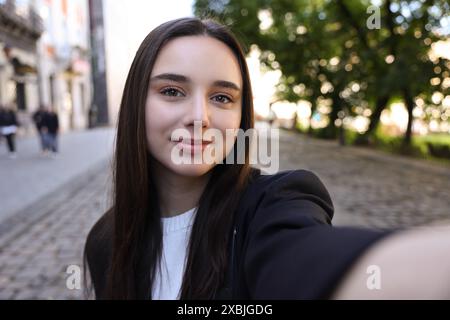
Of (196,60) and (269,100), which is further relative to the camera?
(269,100)

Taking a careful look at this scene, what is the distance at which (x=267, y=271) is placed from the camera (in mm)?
875

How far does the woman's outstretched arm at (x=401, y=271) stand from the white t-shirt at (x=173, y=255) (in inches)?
26.0

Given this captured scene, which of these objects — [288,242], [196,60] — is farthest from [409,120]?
[288,242]

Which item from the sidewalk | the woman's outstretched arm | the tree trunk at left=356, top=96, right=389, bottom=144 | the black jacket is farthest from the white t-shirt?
the tree trunk at left=356, top=96, right=389, bottom=144

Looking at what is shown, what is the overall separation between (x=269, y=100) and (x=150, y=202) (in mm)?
1520

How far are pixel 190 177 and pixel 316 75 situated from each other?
2153 centimetres

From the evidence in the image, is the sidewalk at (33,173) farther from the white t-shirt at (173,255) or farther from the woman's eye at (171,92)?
the woman's eye at (171,92)

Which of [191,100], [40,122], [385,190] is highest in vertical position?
[191,100]

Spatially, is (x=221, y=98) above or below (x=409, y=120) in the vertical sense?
above

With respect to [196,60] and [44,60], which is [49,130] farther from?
[44,60]

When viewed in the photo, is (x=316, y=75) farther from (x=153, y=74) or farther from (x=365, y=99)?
(x=153, y=74)

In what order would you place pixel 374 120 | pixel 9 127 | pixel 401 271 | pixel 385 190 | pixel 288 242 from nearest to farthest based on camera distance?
pixel 401 271 → pixel 288 242 → pixel 385 190 → pixel 9 127 → pixel 374 120

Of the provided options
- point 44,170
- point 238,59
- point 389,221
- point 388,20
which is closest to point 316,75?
point 388,20

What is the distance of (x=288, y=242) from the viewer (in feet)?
2.92
